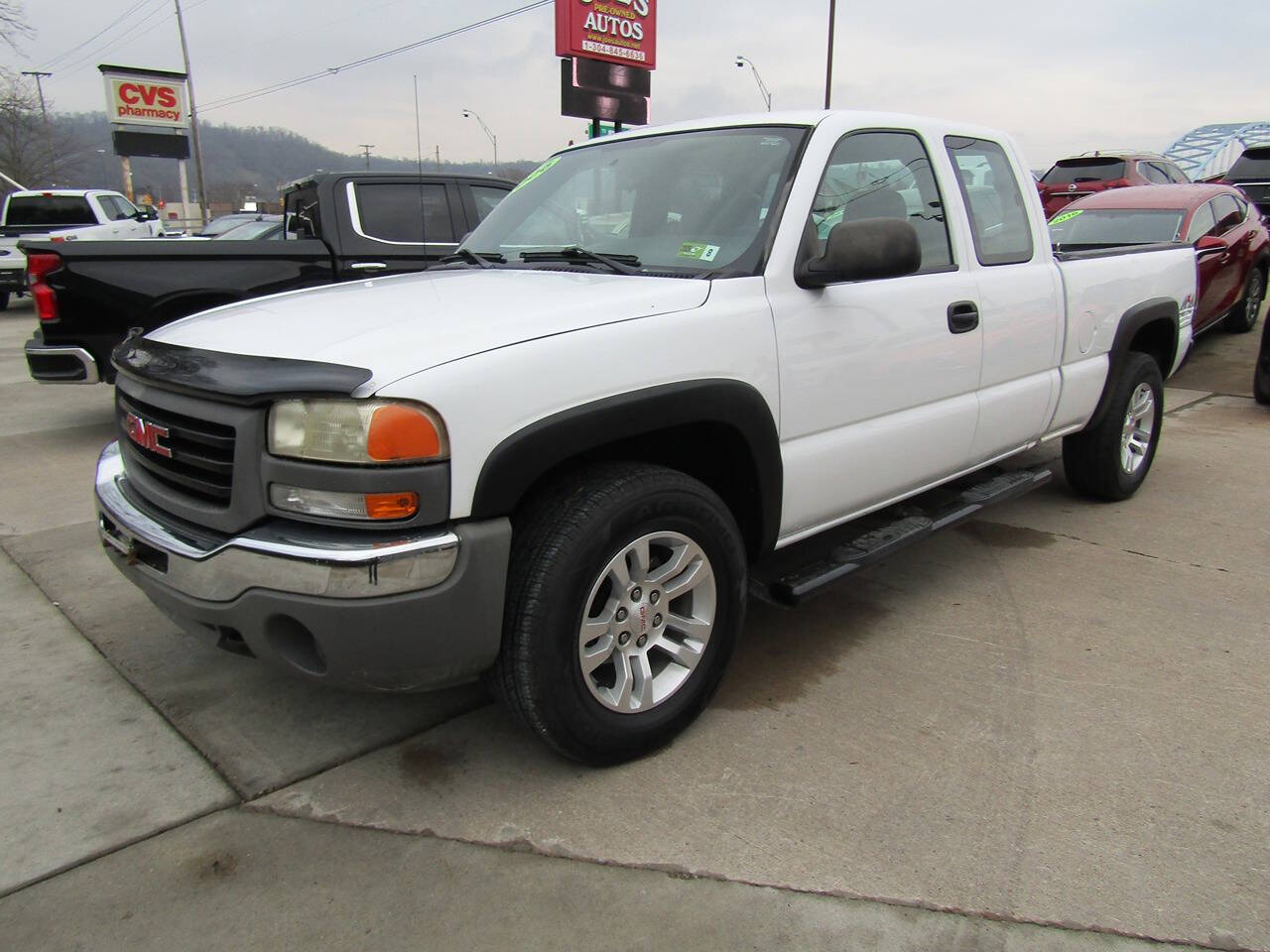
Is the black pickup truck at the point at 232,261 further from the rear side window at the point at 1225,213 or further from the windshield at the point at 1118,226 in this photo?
the rear side window at the point at 1225,213

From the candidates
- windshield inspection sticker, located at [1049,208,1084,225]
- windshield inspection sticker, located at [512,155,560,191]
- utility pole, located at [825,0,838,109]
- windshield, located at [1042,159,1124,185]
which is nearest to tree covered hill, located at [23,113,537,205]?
utility pole, located at [825,0,838,109]

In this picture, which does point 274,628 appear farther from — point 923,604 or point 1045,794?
point 923,604

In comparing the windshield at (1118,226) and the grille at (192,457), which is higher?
the windshield at (1118,226)

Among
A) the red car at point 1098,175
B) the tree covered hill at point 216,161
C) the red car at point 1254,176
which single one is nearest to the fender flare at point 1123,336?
the red car at point 1098,175

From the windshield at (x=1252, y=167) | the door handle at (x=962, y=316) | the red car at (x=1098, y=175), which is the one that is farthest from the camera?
the windshield at (x=1252, y=167)

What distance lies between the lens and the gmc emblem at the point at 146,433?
2543 mm

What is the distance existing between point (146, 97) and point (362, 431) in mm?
42404

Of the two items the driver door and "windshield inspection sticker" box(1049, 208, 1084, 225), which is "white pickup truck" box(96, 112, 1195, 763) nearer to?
the driver door

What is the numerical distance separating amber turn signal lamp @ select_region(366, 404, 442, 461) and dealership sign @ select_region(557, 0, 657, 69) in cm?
1641

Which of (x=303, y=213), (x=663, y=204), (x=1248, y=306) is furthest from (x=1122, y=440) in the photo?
(x=1248, y=306)

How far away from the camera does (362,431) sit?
6.91 ft

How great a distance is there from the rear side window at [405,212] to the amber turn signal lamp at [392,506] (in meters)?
5.18

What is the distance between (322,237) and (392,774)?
5013 mm

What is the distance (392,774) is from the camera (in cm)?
266
